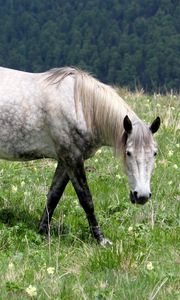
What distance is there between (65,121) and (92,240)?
4.76ft

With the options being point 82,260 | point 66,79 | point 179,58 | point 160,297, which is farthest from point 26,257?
point 179,58

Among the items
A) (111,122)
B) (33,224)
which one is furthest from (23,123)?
(33,224)

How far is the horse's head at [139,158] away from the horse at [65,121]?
186 mm

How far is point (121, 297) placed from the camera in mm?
6547

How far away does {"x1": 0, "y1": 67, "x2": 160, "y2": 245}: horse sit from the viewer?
8.72 m

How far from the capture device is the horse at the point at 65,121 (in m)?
8.72

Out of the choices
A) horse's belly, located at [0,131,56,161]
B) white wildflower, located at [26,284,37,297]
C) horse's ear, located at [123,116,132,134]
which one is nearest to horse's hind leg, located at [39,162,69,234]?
horse's belly, located at [0,131,56,161]

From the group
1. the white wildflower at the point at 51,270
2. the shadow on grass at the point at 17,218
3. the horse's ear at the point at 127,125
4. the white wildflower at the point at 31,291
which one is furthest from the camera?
the shadow on grass at the point at 17,218

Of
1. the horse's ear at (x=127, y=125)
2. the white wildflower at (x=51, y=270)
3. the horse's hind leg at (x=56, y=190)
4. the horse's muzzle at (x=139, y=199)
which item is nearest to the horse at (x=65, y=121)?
the horse's ear at (x=127, y=125)

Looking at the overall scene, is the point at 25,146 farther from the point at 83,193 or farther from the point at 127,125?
the point at 127,125

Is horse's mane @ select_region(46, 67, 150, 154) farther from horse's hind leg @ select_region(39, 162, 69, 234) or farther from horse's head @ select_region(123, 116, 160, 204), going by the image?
horse's hind leg @ select_region(39, 162, 69, 234)

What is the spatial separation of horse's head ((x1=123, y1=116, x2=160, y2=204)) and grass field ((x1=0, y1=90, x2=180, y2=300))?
52 cm

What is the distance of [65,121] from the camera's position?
28.6 feet

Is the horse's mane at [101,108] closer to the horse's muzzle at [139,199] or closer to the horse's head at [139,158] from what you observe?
the horse's head at [139,158]
